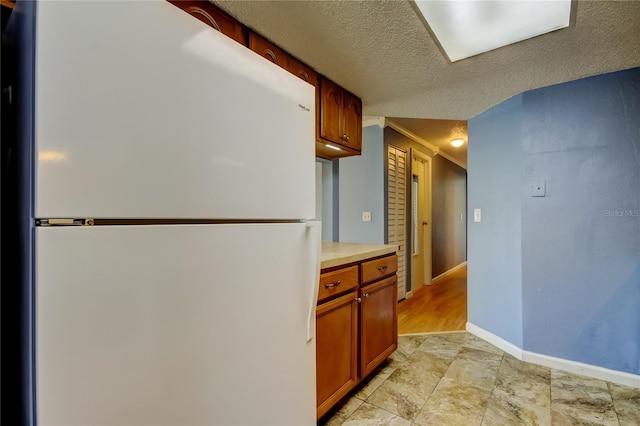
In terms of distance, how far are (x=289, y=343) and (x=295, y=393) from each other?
19 cm

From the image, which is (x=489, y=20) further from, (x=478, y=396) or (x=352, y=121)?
(x=478, y=396)

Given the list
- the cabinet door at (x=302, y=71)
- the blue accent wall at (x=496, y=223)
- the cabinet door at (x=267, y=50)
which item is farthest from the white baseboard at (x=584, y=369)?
the cabinet door at (x=267, y=50)

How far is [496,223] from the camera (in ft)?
8.45

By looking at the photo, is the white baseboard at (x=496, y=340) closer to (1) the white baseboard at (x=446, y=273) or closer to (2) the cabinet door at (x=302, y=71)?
(1) the white baseboard at (x=446, y=273)

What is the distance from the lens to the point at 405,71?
6.37 ft

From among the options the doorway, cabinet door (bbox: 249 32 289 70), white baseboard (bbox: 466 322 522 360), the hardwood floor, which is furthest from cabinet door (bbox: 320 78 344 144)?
the doorway

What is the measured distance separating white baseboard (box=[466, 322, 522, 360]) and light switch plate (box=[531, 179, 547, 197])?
1185mm

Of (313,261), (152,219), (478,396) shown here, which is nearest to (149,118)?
(152,219)

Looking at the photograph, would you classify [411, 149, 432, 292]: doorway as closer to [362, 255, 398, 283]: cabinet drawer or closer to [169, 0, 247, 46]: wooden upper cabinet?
[362, 255, 398, 283]: cabinet drawer

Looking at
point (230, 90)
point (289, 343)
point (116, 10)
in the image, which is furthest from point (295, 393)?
point (116, 10)

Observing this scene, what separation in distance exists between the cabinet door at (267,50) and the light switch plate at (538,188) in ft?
6.39

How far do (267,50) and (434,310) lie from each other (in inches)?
126

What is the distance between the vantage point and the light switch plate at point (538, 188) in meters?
2.21

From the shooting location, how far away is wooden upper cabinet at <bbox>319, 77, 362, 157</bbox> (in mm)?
1980
